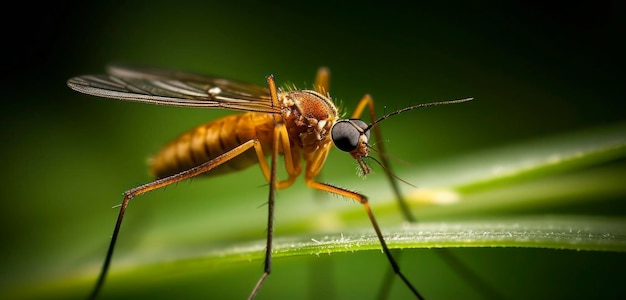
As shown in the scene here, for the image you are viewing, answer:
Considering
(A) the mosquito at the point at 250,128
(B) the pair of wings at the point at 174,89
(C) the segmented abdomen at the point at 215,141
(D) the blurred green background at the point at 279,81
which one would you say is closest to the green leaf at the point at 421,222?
(D) the blurred green background at the point at 279,81

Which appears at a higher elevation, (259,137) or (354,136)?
Result: (354,136)

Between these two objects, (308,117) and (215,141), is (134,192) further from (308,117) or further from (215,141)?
(308,117)

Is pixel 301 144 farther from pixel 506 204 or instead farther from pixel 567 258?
pixel 567 258

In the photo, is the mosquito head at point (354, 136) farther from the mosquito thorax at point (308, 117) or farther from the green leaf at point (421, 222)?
the green leaf at point (421, 222)

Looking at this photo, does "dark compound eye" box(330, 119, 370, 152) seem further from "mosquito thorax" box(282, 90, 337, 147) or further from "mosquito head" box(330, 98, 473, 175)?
"mosquito thorax" box(282, 90, 337, 147)

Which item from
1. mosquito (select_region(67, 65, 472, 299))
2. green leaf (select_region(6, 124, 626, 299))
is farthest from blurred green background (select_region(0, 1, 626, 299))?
mosquito (select_region(67, 65, 472, 299))

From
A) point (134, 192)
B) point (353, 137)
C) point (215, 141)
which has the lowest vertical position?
point (134, 192)

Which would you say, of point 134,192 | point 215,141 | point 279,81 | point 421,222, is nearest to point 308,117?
point 215,141
